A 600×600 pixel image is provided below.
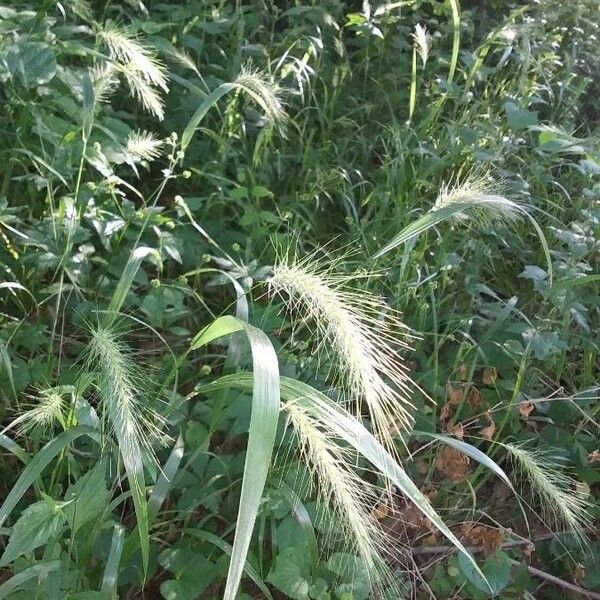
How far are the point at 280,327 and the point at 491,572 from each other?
554mm

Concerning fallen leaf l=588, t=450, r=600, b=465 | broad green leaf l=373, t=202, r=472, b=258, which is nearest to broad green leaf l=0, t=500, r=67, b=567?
broad green leaf l=373, t=202, r=472, b=258

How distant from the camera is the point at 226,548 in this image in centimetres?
113

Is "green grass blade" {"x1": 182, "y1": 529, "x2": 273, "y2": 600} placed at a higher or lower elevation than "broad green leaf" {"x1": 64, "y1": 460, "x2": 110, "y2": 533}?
lower

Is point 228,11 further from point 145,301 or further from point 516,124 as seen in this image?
point 145,301

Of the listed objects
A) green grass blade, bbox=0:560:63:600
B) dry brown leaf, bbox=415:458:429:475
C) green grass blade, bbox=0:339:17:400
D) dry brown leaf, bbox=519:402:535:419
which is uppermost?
green grass blade, bbox=0:339:17:400

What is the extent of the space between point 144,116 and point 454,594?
4.58ft

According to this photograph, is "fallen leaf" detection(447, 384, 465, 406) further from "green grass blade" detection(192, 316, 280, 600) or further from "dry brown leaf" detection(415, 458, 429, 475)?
"green grass blade" detection(192, 316, 280, 600)

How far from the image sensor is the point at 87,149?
1499 mm

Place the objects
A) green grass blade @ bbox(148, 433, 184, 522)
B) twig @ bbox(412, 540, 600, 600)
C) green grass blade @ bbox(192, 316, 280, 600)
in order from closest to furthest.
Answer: green grass blade @ bbox(192, 316, 280, 600), green grass blade @ bbox(148, 433, 184, 522), twig @ bbox(412, 540, 600, 600)

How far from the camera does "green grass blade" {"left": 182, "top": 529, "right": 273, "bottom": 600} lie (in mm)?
1105

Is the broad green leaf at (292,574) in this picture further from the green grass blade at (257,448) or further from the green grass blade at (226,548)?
the green grass blade at (257,448)

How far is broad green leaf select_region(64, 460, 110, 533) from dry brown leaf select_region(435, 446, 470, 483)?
0.59 metres

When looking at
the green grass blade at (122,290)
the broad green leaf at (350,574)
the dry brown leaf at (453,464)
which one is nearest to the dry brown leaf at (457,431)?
the dry brown leaf at (453,464)

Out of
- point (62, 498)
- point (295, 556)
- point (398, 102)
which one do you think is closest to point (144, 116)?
point (398, 102)
